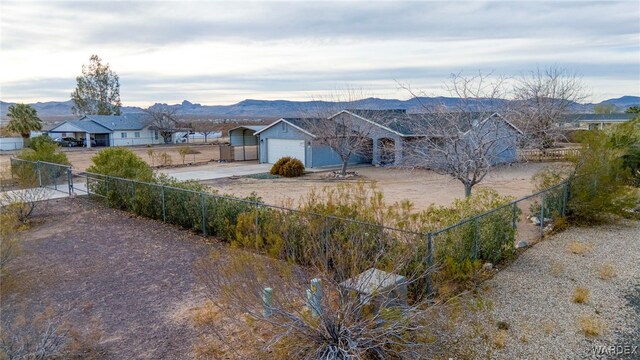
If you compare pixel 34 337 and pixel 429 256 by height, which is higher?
pixel 429 256

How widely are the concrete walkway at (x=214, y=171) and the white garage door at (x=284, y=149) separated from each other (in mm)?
1192

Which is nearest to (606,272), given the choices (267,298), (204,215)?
(267,298)

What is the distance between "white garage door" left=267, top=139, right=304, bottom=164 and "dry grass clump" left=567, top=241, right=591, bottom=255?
859 inches

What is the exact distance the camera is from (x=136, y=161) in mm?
16938

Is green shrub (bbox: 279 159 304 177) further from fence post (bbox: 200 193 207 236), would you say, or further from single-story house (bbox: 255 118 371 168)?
fence post (bbox: 200 193 207 236)

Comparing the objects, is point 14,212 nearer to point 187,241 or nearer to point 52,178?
point 187,241

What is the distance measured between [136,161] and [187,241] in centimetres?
647

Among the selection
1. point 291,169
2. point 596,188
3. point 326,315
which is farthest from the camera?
point 291,169

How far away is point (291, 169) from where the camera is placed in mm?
27078

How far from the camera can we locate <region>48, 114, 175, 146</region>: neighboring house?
53.7 meters

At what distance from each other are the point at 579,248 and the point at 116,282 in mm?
10050

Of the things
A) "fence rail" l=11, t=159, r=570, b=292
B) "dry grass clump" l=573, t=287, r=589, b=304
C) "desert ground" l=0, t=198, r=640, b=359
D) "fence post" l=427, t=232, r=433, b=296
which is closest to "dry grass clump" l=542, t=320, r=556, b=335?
"desert ground" l=0, t=198, r=640, b=359

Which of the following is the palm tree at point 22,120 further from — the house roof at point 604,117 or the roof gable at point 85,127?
the house roof at point 604,117

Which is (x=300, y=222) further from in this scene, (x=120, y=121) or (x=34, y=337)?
(x=120, y=121)
